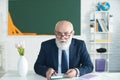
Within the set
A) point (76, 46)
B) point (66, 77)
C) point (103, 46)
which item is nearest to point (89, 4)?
point (103, 46)

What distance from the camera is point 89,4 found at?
5.75 metres

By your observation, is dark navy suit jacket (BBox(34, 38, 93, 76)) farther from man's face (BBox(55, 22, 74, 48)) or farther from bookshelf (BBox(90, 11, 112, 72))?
bookshelf (BBox(90, 11, 112, 72))

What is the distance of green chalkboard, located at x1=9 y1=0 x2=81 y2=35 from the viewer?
561cm

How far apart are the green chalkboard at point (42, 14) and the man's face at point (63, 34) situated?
3272 mm

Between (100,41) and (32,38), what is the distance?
161 cm

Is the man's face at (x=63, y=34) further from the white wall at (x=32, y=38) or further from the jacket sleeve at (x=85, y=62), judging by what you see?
the white wall at (x=32, y=38)

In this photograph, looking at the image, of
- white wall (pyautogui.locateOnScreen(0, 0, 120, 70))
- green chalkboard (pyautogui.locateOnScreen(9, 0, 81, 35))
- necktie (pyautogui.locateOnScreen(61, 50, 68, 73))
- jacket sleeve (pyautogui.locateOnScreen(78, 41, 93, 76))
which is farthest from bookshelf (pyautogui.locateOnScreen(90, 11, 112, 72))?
necktie (pyautogui.locateOnScreen(61, 50, 68, 73))

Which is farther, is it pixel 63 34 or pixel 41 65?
pixel 41 65

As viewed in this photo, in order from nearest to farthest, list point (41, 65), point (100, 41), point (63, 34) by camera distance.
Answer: point (63, 34)
point (41, 65)
point (100, 41)

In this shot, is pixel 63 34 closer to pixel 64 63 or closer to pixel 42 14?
pixel 64 63

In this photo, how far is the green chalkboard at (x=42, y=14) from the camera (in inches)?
221

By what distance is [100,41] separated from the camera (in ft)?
18.5

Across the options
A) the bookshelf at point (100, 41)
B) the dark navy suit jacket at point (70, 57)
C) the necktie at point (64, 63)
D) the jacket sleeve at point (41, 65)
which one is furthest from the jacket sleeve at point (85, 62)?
the bookshelf at point (100, 41)

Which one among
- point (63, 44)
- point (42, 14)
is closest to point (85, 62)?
point (63, 44)
